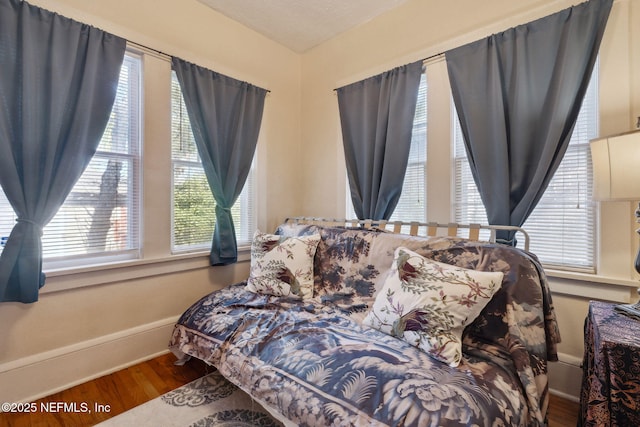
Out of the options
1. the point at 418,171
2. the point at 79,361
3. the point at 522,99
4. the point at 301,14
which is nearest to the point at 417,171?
the point at 418,171

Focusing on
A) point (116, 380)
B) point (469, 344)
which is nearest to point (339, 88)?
point (469, 344)

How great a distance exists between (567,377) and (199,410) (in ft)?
7.00

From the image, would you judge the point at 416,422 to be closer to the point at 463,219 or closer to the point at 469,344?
the point at 469,344

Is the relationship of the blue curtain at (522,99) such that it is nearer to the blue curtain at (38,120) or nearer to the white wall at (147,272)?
the white wall at (147,272)

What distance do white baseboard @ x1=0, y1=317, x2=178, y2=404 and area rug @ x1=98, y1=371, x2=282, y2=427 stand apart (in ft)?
1.81

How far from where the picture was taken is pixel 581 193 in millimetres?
1673

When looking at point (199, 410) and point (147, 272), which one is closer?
point (199, 410)

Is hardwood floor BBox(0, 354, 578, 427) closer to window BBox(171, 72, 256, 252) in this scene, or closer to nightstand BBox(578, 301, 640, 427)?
nightstand BBox(578, 301, 640, 427)

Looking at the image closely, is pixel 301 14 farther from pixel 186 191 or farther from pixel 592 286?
pixel 592 286

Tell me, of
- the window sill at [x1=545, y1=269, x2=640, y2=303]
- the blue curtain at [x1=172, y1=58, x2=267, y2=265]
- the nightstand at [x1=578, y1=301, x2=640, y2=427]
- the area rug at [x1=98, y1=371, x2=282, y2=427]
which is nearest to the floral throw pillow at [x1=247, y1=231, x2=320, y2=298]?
the blue curtain at [x1=172, y1=58, x2=267, y2=265]

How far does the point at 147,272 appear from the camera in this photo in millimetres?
2111

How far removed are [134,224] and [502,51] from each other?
2814 millimetres

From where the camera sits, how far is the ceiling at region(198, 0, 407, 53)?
235 cm

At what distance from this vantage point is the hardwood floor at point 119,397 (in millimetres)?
1487
